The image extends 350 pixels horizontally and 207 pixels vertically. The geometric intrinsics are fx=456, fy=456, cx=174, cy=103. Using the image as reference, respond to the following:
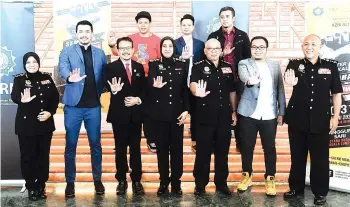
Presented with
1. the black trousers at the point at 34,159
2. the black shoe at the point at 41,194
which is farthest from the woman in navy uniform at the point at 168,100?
the black shoe at the point at 41,194

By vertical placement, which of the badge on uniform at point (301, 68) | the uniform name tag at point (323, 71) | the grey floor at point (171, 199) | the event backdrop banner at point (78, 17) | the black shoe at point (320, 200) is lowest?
the grey floor at point (171, 199)

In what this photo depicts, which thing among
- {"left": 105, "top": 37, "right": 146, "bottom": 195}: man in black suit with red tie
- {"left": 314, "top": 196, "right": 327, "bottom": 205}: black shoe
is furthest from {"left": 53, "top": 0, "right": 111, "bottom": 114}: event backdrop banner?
{"left": 314, "top": 196, "right": 327, "bottom": 205}: black shoe

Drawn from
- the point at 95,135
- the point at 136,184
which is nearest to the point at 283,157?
the point at 136,184

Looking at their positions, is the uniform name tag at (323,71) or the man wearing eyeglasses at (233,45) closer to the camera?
the uniform name tag at (323,71)

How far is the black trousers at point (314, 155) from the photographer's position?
4.32m

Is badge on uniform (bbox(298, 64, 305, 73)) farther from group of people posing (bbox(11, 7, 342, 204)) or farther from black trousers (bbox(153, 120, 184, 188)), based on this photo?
black trousers (bbox(153, 120, 184, 188))

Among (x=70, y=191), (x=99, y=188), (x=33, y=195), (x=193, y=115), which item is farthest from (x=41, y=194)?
(x=193, y=115)

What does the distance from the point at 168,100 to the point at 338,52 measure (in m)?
1.82

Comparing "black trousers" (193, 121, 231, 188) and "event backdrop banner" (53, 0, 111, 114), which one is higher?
"event backdrop banner" (53, 0, 111, 114)

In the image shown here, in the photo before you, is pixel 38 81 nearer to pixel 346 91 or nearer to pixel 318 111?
pixel 318 111

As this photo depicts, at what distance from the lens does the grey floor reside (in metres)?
4.34

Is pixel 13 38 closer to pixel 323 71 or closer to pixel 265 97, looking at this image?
pixel 265 97

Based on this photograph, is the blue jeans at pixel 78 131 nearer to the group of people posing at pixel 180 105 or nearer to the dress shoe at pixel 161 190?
the group of people posing at pixel 180 105

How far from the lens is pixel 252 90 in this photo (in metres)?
4.41
